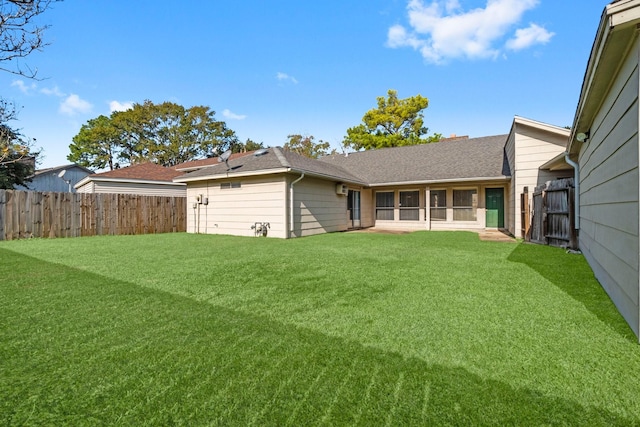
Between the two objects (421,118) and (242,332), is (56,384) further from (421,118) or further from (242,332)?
(421,118)

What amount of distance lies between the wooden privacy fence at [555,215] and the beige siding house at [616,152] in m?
2.19

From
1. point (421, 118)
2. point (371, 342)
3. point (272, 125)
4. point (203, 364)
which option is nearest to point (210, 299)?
point (203, 364)

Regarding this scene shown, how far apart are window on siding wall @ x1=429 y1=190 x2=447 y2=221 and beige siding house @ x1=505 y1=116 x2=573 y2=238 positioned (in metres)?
3.57

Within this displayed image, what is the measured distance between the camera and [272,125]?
2309 centimetres

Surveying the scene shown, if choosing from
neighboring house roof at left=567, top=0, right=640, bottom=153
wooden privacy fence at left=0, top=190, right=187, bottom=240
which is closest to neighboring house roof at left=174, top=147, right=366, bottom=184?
wooden privacy fence at left=0, top=190, right=187, bottom=240

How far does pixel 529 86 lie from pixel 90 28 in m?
15.5

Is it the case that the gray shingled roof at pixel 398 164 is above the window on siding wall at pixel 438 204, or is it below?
above

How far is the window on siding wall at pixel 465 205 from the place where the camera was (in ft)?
39.7

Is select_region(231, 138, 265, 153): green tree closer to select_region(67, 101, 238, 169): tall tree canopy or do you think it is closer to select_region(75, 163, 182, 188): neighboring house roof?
select_region(67, 101, 238, 169): tall tree canopy

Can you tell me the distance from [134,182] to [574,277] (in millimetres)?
17626

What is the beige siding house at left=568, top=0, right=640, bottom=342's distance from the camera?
2.35 m

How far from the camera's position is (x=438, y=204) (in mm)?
12766

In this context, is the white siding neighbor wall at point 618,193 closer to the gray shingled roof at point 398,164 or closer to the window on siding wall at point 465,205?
the gray shingled roof at point 398,164

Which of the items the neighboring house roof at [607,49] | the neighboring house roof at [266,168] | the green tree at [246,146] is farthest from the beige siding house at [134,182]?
the green tree at [246,146]
